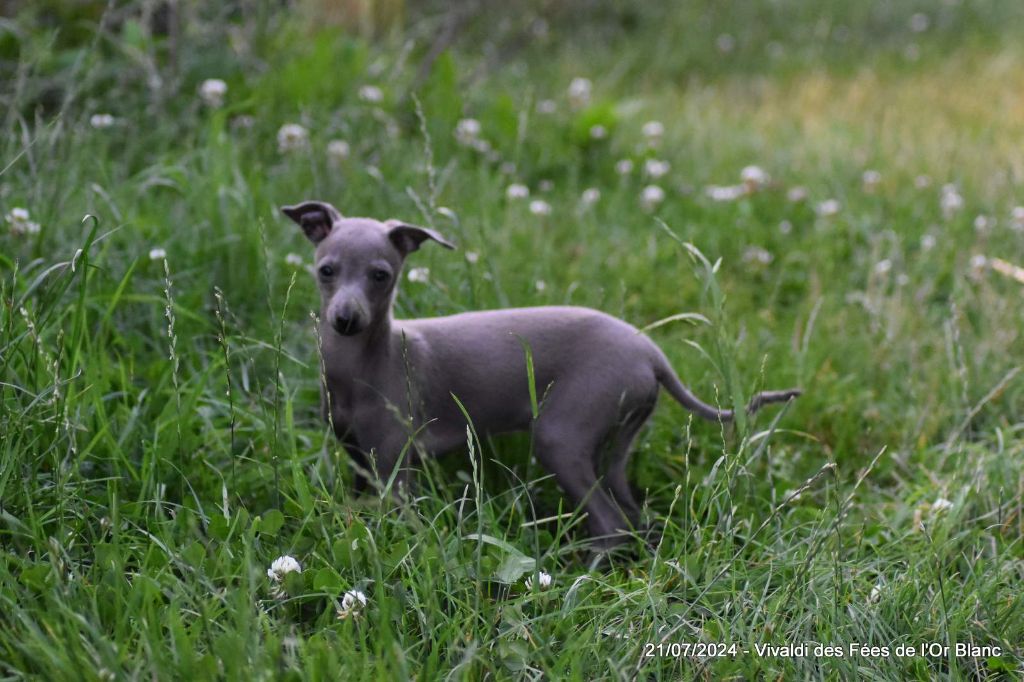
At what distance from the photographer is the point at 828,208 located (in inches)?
195

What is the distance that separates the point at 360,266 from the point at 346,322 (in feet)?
0.67

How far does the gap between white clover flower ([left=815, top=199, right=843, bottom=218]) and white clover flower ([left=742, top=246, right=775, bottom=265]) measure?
499mm

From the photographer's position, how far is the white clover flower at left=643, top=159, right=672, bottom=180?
5148 mm

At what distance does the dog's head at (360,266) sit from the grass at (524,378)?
0.45ft

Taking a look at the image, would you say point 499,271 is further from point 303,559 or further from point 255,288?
point 303,559

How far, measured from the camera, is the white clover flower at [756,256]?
181 inches

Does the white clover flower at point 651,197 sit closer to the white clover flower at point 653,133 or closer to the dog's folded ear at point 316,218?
the white clover flower at point 653,133

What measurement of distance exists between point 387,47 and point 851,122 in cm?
321

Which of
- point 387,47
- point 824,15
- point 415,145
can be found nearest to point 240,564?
point 415,145

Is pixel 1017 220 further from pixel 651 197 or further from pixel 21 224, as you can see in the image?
pixel 21 224

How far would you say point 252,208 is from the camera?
3768 mm

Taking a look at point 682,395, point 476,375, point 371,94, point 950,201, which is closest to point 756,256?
point 950,201

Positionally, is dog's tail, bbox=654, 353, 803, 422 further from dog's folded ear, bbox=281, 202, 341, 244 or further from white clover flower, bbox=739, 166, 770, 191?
white clover flower, bbox=739, 166, 770, 191

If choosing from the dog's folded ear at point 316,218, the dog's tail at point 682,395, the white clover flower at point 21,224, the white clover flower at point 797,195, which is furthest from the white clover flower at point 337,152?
the white clover flower at point 797,195
